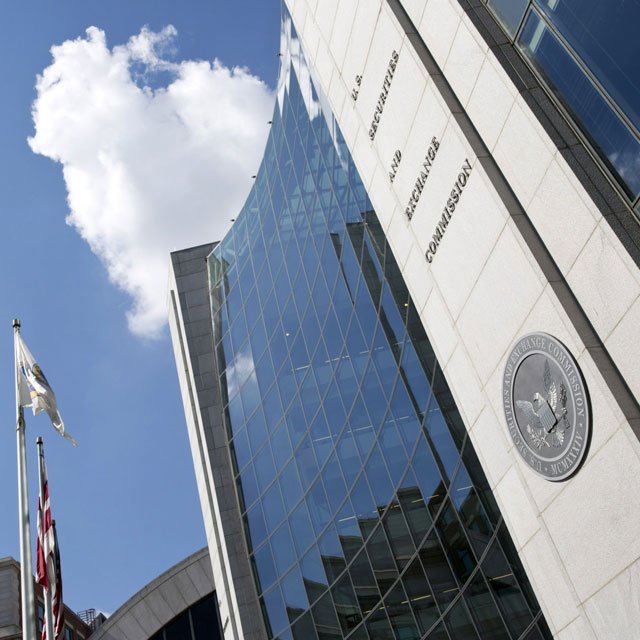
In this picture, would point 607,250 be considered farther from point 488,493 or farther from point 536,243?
point 488,493

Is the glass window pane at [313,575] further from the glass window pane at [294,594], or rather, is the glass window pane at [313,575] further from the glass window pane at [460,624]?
the glass window pane at [460,624]

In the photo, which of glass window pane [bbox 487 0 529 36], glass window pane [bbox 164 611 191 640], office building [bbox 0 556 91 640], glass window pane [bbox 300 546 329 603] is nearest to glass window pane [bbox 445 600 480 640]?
glass window pane [bbox 300 546 329 603]

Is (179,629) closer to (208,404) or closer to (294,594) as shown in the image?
(208,404)

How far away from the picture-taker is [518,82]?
41.5 ft

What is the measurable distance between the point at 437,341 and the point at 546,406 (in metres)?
4.08

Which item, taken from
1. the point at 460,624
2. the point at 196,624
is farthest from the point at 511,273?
the point at 196,624

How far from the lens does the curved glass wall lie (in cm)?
2072

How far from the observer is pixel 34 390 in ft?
55.4

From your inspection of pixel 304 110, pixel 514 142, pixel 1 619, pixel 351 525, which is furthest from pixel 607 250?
pixel 1 619

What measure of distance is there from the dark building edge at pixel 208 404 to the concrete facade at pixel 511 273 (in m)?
19.9

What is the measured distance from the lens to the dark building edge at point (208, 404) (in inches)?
1249

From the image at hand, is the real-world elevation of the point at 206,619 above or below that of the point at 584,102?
above

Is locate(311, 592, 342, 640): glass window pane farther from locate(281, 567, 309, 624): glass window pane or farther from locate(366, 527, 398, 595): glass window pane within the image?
locate(366, 527, 398, 595): glass window pane

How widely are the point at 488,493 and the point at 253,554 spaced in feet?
51.6
